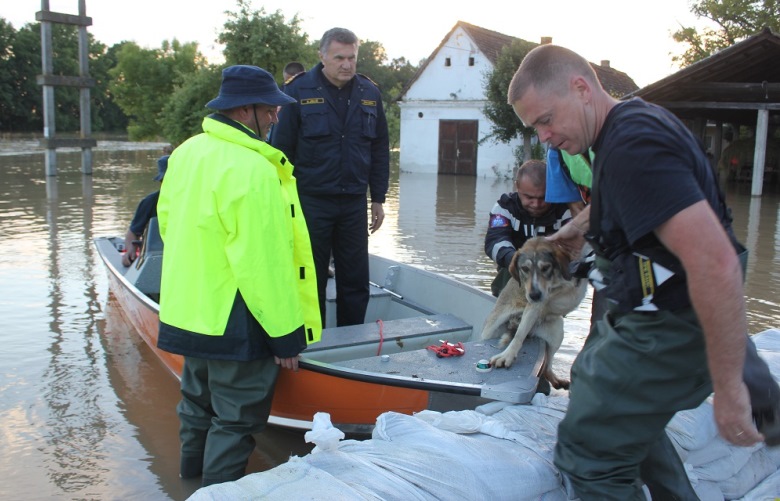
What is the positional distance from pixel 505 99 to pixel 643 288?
935 inches

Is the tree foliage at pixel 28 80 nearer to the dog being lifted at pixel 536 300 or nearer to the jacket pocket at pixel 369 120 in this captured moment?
the jacket pocket at pixel 369 120

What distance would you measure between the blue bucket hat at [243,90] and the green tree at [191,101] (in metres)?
23.1

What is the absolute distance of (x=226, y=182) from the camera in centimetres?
344

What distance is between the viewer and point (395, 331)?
5164mm

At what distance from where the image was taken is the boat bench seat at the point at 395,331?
4.97 m

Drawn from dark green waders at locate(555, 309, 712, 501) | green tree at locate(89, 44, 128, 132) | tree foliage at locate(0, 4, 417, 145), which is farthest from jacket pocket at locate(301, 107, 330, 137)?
green tree at locate(89, 44, 128, 132)

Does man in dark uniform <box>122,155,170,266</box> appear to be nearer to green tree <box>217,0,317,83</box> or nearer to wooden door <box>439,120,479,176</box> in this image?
green tree <box>217,0,317,83</box>

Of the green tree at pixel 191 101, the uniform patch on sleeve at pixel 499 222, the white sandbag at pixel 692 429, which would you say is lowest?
the white sandbag at pixel 692 429

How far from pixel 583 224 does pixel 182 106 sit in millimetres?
25065

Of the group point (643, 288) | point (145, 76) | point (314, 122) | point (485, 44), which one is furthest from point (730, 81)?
point (145, 76)

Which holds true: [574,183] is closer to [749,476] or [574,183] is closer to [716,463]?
[716,463]

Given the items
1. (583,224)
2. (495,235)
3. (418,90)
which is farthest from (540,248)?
(418,90)

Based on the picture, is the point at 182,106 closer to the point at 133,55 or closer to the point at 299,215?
the point at 133,55

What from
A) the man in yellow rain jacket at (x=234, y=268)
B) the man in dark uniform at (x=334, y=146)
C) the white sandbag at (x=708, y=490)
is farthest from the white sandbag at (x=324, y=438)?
the man in dark uniform at (x=334, y=146)
